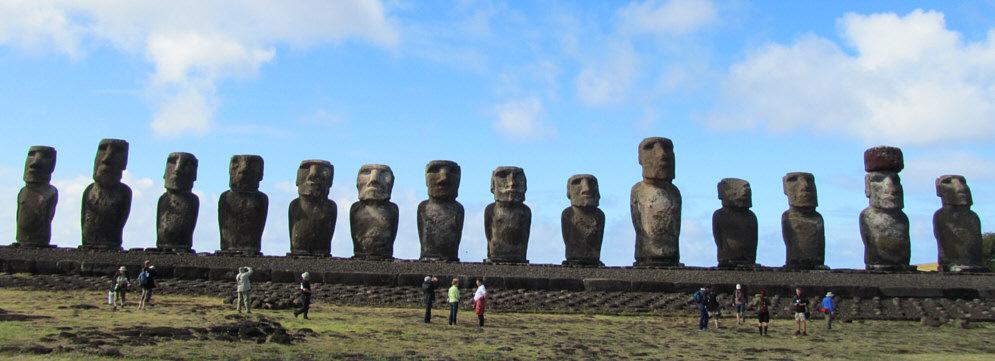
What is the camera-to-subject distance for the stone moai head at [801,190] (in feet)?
81.1

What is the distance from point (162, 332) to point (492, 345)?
4.17 m

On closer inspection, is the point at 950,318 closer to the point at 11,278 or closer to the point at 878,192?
the point at 878,192

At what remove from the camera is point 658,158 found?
24.4 metres

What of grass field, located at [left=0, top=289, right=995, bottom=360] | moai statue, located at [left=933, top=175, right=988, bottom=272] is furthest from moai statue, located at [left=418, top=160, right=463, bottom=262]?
moai statue, located at [left=933, top=175, right=988, bottom=272]

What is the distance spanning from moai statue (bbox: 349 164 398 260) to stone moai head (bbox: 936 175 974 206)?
42.6 ft

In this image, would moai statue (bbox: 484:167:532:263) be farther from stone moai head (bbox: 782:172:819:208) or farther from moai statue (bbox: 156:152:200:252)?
moai statue (bbox: 156:152:200:252)

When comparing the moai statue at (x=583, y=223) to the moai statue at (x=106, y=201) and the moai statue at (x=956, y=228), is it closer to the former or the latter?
the moai statue at (x=956, y=228)

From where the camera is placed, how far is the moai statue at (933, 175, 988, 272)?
80.3 ft

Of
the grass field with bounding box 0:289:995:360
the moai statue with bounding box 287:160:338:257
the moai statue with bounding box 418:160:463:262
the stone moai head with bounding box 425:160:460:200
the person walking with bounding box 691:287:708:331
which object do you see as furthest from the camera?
the stone moai head with bounding box 425:160:460:200

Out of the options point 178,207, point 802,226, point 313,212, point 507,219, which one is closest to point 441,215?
point 507,219

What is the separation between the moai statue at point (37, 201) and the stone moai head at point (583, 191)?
12.4m

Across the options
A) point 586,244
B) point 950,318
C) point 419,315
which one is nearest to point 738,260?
point 586,244

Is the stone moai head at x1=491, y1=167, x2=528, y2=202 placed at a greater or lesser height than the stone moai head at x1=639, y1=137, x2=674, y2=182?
lesser

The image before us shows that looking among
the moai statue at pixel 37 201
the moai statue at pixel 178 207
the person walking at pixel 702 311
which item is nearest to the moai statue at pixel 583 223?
the person walking at pixel 702 311
